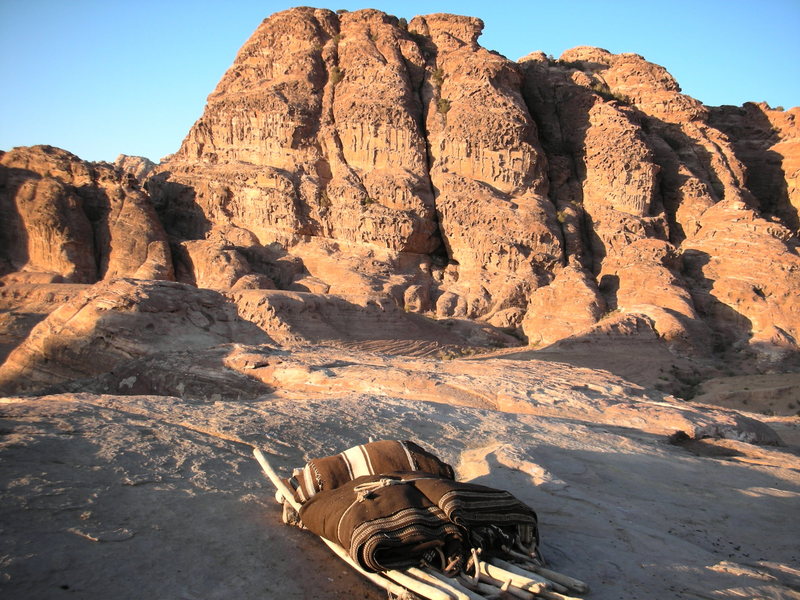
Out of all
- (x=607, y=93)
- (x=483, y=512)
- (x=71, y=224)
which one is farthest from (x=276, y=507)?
(x=607, y=93)

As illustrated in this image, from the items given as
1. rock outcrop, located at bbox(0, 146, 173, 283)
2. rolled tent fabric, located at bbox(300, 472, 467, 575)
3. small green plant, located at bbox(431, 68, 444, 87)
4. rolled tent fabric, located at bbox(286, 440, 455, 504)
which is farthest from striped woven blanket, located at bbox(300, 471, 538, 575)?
small green plant, located at bbox(431, 68, 444, 87)

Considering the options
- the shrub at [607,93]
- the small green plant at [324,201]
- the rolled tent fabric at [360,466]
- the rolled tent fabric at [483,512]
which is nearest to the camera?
the rolled tent fabric at [483,512]

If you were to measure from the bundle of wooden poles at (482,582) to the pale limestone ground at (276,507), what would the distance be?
0.22 meters

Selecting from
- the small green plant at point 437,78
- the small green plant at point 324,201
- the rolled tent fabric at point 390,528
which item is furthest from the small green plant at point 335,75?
the rolled tent fabric at point 390,528

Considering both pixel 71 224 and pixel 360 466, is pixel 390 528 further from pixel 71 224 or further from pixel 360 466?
pixel 71 224

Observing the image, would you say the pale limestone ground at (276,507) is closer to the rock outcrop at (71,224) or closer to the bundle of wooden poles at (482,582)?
the bundle of wooden poles at (482,582)

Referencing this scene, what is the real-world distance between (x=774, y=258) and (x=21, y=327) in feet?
89.1

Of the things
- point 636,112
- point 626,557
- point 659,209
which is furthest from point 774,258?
point 626,557

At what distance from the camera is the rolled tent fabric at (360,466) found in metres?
3.85

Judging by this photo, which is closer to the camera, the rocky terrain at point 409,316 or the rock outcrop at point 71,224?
the rocky terrain at point 409,316

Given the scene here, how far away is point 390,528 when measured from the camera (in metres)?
3.08

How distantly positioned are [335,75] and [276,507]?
28.9m

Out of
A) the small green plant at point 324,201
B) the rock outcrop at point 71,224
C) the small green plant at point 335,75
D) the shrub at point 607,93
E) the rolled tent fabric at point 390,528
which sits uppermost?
the shrub at point 607,93

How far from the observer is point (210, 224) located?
2817cm
